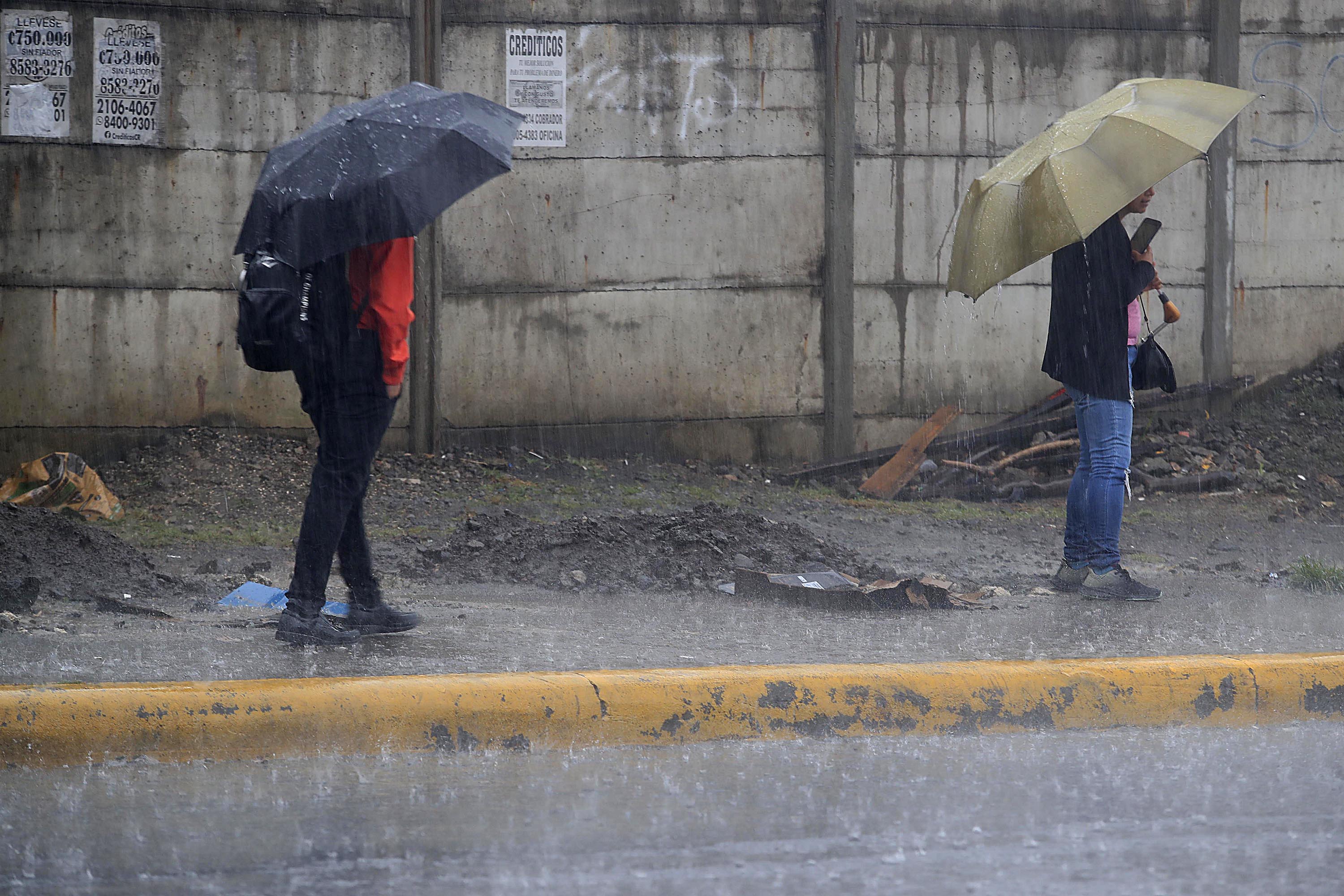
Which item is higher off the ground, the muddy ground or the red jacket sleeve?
the red jacket sleeve

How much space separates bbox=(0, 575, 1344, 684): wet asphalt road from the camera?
4.38m

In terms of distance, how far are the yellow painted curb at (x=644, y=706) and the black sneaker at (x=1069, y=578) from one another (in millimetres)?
1449

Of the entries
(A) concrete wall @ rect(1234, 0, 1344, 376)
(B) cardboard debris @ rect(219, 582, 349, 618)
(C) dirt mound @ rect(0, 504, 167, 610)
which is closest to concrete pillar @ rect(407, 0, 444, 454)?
(C) dirt mound @ rect(0, 504, 167, 610)

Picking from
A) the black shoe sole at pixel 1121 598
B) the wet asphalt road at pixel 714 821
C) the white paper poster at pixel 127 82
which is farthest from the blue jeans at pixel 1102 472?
the white paper poster at pixel 127 82

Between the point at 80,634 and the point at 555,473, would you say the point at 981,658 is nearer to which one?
the point at 80,634

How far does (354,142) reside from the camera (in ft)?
14.2

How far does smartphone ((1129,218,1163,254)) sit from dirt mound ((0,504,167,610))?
423 centimetres

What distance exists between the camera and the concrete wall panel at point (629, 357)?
861 cm

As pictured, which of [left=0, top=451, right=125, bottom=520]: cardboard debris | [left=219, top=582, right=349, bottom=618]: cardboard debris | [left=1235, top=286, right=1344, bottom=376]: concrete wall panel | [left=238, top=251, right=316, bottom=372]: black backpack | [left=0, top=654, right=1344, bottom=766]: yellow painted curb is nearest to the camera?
[left=0, top=654, right=1344, bottom=766]: yellow painted curb

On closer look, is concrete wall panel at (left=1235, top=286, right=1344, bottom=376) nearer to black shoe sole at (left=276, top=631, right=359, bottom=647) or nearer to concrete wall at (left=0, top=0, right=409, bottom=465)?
concrete wall at (left=0, top=0, right=409, bottom=465)

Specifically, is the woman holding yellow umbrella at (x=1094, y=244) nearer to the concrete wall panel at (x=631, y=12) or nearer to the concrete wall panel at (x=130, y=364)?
the concrete wall panel at (x=631, y=12)

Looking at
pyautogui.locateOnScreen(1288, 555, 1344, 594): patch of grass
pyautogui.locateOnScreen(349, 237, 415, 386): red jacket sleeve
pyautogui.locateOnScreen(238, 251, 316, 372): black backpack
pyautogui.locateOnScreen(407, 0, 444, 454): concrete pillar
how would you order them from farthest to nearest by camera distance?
pyautogui.locateOnScreen(407, 0, 444, 454): concrete pillar → pyautogui.locateOnScreen(1288, 555, 1344, 594): patch of grass → pyautogui.locateOnScreen(349, 237, 415, 386): red jacket sleeve → pyautogui.locateOnScreen(238, 251, 316, 372): black backpack

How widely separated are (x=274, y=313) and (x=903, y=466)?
5.14 metres

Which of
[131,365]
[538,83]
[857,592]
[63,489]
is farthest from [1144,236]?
[131,365]
